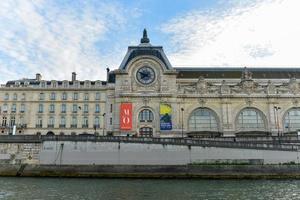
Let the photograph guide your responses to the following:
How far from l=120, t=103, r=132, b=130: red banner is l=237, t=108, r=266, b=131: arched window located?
20553 millimetres

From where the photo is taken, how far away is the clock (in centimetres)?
6438

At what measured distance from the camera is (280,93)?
6362 centimetres

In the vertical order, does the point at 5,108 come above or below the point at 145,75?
below

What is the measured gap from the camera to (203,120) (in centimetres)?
6325

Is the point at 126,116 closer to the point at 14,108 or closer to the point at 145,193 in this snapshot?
the point at 14,108

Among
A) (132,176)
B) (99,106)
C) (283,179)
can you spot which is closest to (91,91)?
(99,106)

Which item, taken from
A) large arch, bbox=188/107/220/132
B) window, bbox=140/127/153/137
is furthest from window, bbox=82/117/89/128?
large arch, bbox=188/107/220/132

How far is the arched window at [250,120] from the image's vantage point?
62.7 meters

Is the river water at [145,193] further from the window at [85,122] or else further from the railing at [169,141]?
the window at [85,122]

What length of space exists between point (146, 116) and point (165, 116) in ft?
12.0

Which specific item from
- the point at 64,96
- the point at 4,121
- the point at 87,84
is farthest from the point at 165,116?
the point at 4,121

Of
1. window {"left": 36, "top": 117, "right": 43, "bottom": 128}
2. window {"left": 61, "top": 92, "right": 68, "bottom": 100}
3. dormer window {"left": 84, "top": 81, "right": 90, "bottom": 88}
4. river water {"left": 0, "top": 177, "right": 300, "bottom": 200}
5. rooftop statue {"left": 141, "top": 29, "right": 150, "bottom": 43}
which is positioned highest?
rooftop statue {"left": 141, "top": 29, "right": 150, "bottom": 43}

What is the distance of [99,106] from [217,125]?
24126mm

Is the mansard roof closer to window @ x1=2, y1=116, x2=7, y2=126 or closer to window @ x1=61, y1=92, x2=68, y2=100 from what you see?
window @ x1=61, y1=92, x2=68, y2=100
